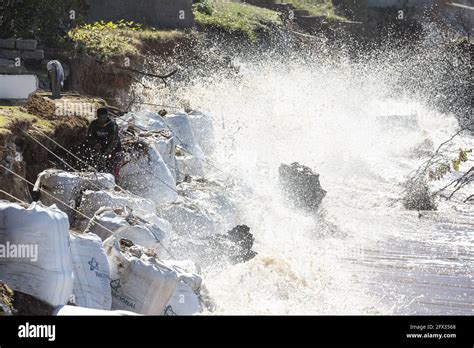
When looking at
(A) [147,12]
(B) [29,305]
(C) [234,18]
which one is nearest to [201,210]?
(B) [29,305]

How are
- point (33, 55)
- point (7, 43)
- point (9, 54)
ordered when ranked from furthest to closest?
1. point (33, 55)
2. point (9, 54)
3. point (7, 43)

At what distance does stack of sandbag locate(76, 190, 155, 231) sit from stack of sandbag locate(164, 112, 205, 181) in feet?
11.9

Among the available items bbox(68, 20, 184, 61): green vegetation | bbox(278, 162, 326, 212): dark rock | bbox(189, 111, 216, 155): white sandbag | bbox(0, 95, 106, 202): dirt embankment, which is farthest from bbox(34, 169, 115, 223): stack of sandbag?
bbox(68, 20, 184, 61): green vegetation

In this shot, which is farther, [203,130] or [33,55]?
[203,130]

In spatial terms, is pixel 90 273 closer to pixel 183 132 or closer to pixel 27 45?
pixel 183 132

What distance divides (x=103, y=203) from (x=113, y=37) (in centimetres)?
1056

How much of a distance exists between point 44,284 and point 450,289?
606cm

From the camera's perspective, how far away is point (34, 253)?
7.21m

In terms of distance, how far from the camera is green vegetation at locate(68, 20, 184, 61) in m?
17.4

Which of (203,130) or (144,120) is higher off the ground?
(144,120)

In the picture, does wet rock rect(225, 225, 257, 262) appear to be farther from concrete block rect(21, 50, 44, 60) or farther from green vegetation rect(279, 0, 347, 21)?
green vegetation rect(279, 0, 347, 21)

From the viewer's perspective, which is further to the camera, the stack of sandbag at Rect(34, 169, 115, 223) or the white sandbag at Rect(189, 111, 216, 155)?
the white sandbag at Rect(189, 111, 216, 155)
